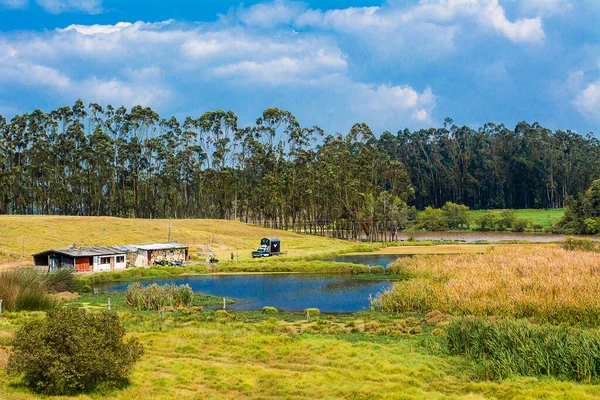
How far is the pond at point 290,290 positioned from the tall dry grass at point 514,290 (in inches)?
173

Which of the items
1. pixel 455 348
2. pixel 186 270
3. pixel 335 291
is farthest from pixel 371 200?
pixel 455 348

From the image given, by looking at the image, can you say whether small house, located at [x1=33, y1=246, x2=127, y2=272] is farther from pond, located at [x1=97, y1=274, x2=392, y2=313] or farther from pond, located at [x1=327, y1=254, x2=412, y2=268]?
pond, located at [x1=327, y1=254, x2=412, y2=268]

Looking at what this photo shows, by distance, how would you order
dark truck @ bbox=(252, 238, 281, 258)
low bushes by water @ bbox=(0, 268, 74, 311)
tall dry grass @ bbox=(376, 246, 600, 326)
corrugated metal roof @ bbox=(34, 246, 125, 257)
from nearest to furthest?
tall dry grass @ bbox=(376, 246, 600, 326)
low bushes by water @ bbox=(0, 268, 74, 311)
corrugated metal roof @ bbox=(34, 246, 125, 257)
dark truck @ bbox=(252, 238, 281, 258)

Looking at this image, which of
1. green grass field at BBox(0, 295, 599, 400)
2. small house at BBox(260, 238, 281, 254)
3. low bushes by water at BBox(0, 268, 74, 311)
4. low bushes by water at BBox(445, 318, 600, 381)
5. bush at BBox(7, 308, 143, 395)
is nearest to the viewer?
bush at BBox(7, 308, 143, 395)

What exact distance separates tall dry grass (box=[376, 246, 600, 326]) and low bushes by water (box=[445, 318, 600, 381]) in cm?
580

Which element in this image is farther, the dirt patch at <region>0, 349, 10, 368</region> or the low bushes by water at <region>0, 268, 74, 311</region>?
the low bushes by water at <region>0, 268, 74, 311</region>

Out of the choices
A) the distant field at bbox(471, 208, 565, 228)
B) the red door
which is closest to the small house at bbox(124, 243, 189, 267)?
the red door

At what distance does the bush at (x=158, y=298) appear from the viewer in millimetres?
37281

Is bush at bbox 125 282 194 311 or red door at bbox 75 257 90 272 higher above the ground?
red door at bbox 75 257 90 272

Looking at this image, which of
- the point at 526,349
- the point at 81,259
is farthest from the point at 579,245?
the point at 81,259

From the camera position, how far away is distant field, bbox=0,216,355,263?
241 feet

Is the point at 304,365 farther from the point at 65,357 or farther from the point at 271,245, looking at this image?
the point at 271,245

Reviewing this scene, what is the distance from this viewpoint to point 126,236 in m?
83.2

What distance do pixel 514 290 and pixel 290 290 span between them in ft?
66.2
